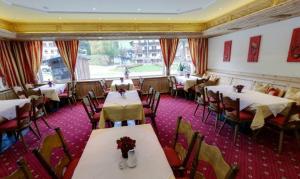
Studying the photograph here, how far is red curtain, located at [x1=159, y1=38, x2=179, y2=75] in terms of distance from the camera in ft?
21.9

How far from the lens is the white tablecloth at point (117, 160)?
1.22 metres

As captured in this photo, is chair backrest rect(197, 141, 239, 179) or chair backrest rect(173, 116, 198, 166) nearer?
chair backrest rect(197, 141, 239, 179)

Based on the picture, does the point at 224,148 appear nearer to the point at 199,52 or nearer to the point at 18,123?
the point at 18,123

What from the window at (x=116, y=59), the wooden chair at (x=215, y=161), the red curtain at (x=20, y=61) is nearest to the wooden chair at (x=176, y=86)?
the window at (x=116, y=59)

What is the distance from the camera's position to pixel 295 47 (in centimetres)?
360

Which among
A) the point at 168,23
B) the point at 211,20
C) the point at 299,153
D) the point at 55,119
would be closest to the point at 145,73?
the point at 168,23

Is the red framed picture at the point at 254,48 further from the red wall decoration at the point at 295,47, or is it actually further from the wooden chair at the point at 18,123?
the wooden chair at the point at 18,123

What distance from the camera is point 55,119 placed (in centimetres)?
451

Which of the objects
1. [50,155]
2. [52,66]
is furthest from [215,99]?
[52,66]

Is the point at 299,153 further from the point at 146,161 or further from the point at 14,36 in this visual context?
the point at 14,36

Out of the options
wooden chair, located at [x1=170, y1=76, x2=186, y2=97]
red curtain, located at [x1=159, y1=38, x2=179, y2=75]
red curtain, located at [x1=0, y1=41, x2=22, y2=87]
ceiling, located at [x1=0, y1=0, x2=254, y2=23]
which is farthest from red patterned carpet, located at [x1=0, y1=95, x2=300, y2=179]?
red curtain, located at [x1=159, y1=38, x2=179, y2=75]

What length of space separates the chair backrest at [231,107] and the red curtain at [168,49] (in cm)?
397

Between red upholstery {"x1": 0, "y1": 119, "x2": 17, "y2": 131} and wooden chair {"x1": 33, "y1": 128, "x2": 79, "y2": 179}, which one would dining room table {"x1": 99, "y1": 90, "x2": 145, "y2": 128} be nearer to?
wooden chair {"x1": 33, "y1": 128, "x2": 79, "y2": 179}

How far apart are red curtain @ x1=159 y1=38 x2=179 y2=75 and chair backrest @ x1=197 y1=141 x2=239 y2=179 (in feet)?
18.7
